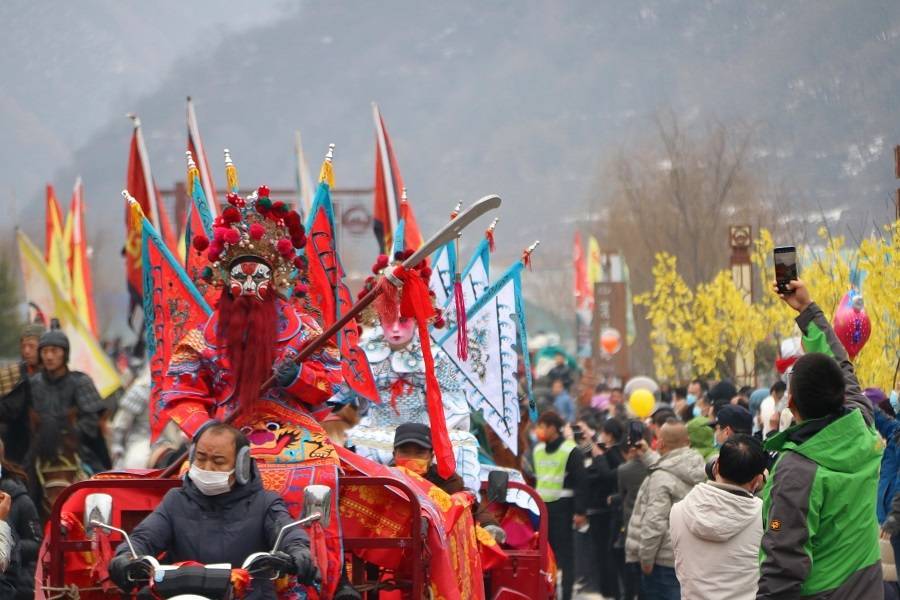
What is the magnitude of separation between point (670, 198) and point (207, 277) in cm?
2922

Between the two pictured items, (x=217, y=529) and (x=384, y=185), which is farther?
(x=384, y=185)

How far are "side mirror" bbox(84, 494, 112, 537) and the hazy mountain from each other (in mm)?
8558

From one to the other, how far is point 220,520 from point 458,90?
13213 cm

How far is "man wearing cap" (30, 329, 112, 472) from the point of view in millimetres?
11719

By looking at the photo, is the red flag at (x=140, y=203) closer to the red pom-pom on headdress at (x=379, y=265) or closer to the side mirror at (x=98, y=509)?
the red pom-pom on headdress at (x=379, y=265)

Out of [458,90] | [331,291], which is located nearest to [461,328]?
Result: [331,291]

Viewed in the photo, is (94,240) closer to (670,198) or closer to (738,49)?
(670,198)

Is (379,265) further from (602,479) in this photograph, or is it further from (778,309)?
(778,309)

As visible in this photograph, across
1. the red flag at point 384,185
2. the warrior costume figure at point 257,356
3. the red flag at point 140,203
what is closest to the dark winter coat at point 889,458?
the warrior costume figure at point 257,356

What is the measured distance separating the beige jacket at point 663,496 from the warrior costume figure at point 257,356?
260 centimetres

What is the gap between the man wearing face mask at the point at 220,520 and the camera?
20.9 ft

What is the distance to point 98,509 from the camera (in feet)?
22.3

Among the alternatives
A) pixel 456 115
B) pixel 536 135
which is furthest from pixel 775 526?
pixel 456 115

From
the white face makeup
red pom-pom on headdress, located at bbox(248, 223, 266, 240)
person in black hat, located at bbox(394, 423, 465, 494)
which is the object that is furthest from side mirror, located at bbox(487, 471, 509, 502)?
red pom-pom on headdress, located at bbox(248, 223, 266, 240)
